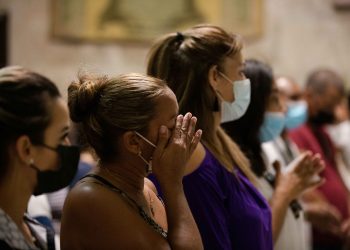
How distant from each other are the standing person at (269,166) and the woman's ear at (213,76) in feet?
2.11

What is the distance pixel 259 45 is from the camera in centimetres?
725

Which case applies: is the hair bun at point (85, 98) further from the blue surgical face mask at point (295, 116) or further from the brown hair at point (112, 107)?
the blue surgical face mask at point (295, 116)

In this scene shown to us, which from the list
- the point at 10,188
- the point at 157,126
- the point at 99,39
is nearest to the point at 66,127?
the point at 10,188

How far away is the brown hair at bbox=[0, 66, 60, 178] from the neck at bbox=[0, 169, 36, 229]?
0.11 feet

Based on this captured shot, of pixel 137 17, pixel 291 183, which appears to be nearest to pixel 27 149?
pixel 291 183

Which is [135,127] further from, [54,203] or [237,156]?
[54,203]

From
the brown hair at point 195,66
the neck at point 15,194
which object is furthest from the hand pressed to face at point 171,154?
the neck at point 15,194

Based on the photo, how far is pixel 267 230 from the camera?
2.40m

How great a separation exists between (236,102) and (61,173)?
702 mm

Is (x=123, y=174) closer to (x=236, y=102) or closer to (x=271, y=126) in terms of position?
(x=236, y=102)

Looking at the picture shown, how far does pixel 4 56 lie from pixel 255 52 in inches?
102

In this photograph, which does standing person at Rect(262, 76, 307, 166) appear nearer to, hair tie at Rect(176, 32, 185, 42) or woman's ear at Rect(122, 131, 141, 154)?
hair tie at Rect(176, 32, 185, 42)

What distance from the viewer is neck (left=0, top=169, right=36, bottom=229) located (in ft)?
7.22

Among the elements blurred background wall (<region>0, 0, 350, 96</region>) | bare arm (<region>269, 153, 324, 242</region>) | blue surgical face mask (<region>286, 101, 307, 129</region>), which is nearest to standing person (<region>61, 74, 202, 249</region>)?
bare arm (<region>269, 153, 324, 242</region>)
